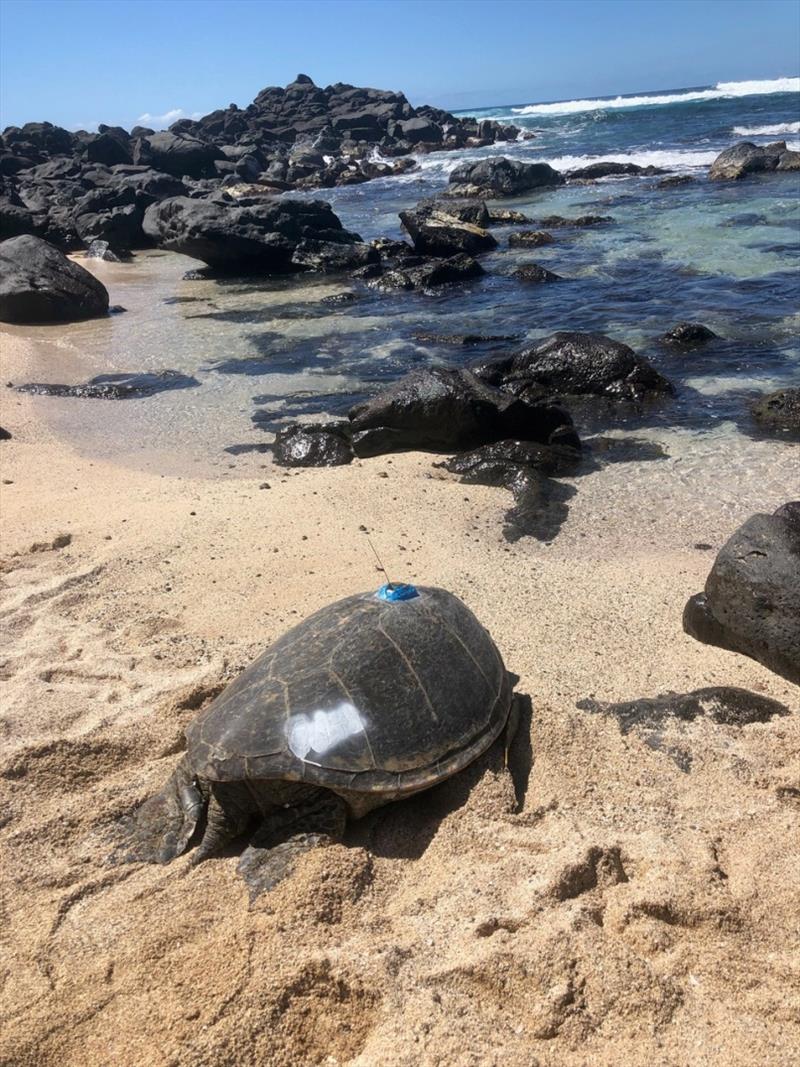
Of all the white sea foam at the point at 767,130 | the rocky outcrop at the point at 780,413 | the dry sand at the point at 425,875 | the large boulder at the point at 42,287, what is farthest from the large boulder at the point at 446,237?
the white sea foam at the point at 767,130

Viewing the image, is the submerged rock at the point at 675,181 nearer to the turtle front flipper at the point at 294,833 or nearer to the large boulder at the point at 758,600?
the large boulder at the point at 758,600

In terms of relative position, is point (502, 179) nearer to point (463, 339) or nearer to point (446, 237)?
point (446, 237)

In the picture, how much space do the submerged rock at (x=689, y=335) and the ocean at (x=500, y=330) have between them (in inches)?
8.4

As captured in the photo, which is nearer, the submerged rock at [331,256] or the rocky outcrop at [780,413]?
the rocky outcrop at [780,413]

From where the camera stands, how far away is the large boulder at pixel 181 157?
133 ft

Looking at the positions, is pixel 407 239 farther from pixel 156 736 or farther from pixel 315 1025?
pixel 315 1025

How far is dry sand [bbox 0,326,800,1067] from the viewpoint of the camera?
2.63 metres

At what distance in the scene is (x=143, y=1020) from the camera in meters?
2.66

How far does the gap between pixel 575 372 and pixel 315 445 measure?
12.7ft

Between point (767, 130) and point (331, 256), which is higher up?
point (767, 130)

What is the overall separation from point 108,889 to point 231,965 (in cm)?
69

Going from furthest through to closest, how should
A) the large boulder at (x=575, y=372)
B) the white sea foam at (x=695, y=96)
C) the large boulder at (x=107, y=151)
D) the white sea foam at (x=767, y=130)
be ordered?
1. the white sea foam at (x=695, y=96)
2. the large boulder at (x=107, y=151)
3. the white sea foam at (x=767, y=130)
4. the large boulder at (x=575, y=372)

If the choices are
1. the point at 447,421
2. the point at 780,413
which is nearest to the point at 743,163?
the point at 780,413

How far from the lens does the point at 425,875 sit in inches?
129
